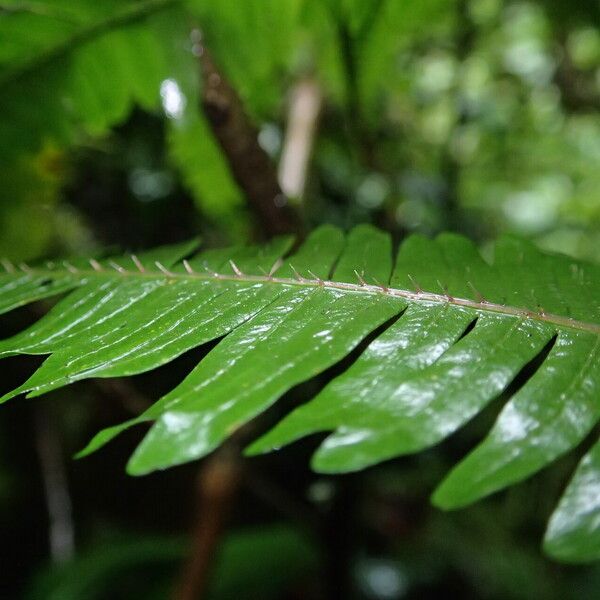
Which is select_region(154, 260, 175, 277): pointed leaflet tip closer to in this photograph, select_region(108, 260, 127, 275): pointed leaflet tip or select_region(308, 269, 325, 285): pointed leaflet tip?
select_region(108, 260, 127, 275): pointed leaflet tip

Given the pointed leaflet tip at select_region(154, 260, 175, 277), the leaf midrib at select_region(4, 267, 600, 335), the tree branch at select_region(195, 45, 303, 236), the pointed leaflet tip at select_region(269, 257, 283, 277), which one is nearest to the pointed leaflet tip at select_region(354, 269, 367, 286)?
the leaf midrib at select_region(4, 267, 600, 335)

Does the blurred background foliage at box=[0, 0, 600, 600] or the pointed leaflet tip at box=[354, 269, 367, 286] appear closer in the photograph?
the pointed leaflet tip at box=[354, 269, 367, 286]

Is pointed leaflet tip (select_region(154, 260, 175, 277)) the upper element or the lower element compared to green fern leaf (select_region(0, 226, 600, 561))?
upper

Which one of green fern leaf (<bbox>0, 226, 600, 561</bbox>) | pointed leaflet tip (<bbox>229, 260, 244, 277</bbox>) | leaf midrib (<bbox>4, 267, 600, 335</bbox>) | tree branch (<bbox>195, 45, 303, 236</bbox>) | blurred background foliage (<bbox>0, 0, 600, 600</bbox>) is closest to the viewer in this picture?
green fern leaf (<bbox>0, 226, 600, 561</bbox>)

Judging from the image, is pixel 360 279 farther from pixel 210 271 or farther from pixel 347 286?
Answer: pixel 210 271

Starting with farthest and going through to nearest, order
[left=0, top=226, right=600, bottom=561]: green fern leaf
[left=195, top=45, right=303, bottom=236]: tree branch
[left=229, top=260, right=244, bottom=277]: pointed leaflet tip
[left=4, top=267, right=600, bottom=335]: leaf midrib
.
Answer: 1. [left=195, top=45, right=303, bottom=236]: tree branch
2. [left=229, top=260, right=244, bottom=277]: pointed leaflet tip
3. [left=4, top=267, right=600, bottom=335]: leaf midrib
4. [left=0, top=226, right=600, bottom=561]: green fern leaf

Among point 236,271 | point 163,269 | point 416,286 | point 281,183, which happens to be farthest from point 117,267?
point 281,183

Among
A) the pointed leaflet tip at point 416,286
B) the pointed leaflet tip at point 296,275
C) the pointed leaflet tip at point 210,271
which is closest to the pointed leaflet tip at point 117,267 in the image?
the pointed leaflet tip at point 210,271

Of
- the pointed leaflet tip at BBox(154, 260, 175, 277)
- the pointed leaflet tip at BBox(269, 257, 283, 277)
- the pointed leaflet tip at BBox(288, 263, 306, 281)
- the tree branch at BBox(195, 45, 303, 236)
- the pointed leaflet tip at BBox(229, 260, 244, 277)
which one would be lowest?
the pointed leaflet tip at BBox(288, 263, 306, 281)
